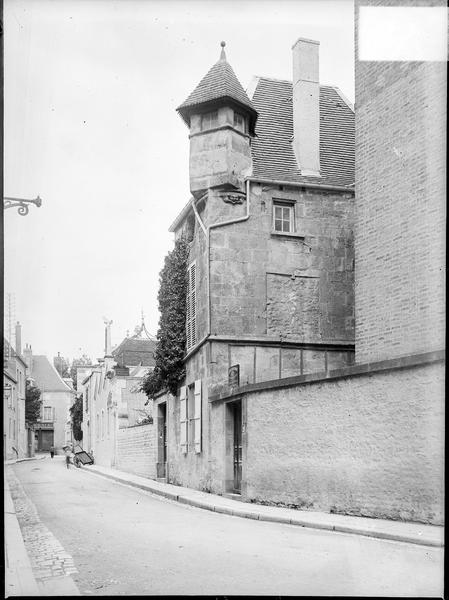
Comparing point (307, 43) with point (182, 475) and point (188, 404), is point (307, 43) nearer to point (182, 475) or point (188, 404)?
point (188, 404)

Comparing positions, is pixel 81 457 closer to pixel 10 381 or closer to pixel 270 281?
pixel 270 281

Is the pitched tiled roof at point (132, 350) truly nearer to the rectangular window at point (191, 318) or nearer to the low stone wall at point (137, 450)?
the rectangular window at point (191, 318)

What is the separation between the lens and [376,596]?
458 cm

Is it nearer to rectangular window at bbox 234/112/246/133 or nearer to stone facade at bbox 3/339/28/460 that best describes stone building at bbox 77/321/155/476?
stone facade at bbox 3/339/28/460

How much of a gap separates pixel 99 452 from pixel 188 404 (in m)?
2.09

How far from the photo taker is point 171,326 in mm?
9352

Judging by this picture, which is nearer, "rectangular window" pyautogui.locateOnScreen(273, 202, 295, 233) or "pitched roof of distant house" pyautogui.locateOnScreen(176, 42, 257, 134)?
"pitched roof of distant house" pyautogui.locateOnScreen(176, 42, 257, 134)

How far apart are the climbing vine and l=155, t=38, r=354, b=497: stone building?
4.89ft

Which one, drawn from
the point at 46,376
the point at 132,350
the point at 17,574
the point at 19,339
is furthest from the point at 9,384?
the point at 132,350

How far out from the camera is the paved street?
4.95 m

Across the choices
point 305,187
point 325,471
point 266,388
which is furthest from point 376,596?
point 305,187

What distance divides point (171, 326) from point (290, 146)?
7.92m

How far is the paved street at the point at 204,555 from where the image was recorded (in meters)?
4.95

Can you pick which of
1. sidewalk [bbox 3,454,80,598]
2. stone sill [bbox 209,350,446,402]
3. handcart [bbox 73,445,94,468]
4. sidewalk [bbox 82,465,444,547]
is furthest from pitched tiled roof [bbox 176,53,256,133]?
handcart [bbox 73,445,94,468]
